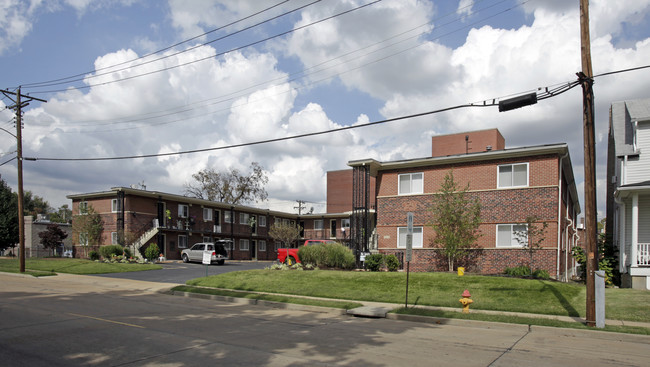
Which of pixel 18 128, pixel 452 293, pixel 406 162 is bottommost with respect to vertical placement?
pixel 452 293

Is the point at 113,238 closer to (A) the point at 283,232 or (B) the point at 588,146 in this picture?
(A) the point at 283,232

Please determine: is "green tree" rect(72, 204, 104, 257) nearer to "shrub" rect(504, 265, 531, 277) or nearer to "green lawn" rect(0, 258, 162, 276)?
"green lawn" rect(0, 258, 162, 276)

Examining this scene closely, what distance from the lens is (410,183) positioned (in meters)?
27.2

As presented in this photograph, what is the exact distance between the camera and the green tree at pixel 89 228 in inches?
1625

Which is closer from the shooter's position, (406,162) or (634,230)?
(634,230)

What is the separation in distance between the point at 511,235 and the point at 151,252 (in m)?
27.8

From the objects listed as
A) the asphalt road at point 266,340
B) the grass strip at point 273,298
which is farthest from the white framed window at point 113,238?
the asphalt road at point 266,340

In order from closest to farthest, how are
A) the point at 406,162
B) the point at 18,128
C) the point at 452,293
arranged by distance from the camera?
the point at 452,293 → the point at 406,162 → the point at 18,128

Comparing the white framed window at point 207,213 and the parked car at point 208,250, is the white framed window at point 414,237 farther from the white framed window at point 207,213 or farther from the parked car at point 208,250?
the white framed window at point 207,213

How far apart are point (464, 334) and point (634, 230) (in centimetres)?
1141

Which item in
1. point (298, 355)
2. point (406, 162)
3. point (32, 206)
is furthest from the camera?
point (32, 206)

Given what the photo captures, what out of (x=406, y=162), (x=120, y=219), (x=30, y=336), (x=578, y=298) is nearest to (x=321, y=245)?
(x=406, y=162)

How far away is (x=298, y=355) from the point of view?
27.0 feet

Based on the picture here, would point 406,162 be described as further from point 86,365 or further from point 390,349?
point 86,365
